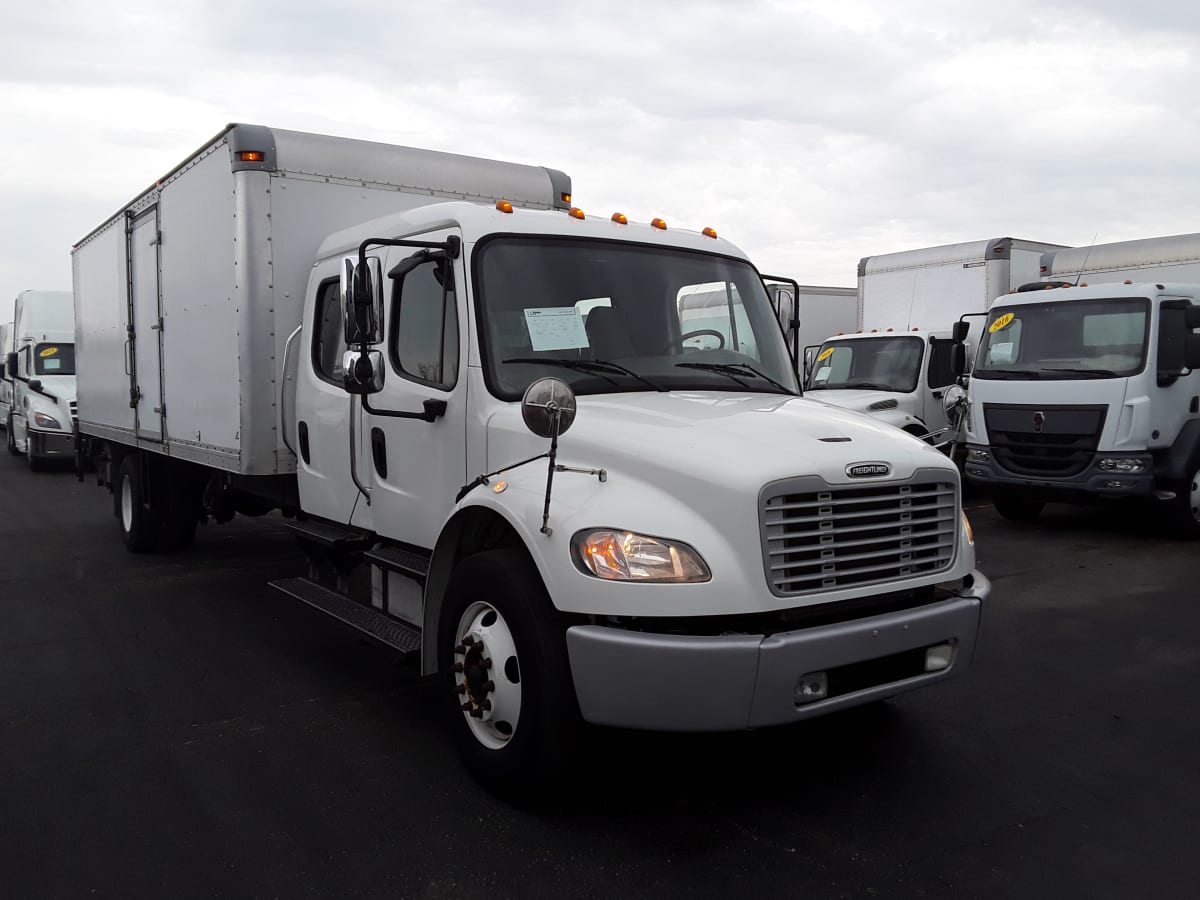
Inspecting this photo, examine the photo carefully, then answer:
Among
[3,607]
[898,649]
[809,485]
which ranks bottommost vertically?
[3,607]

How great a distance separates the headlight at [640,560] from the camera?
11.2 feet

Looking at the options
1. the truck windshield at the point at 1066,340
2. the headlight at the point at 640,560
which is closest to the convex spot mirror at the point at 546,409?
the headlight at the point at 640,560

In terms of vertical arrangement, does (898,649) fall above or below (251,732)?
above

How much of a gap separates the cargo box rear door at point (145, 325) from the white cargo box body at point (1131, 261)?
11.1 meters

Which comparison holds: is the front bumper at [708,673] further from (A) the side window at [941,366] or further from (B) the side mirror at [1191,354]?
(A) the side window at [941,366]

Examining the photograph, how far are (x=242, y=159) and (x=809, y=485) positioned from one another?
4.19 m

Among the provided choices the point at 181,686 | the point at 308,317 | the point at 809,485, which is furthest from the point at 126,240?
the point at 809,485

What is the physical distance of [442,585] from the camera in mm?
4402

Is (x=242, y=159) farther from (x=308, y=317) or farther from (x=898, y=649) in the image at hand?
(x=898, y=649)

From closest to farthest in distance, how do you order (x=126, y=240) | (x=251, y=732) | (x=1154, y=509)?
(x=251, y=732) → (x=126, y=240) → (x=1154, y=509)

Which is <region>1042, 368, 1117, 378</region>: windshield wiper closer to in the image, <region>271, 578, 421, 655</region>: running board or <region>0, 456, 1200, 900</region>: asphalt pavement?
<region>0, 456, 1200, 900</region>: asphalt pavement

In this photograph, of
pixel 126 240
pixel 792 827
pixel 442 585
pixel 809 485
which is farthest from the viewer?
pixel 126 240

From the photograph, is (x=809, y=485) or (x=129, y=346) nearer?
(x=809, y=485)

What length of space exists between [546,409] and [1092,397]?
320 inches
